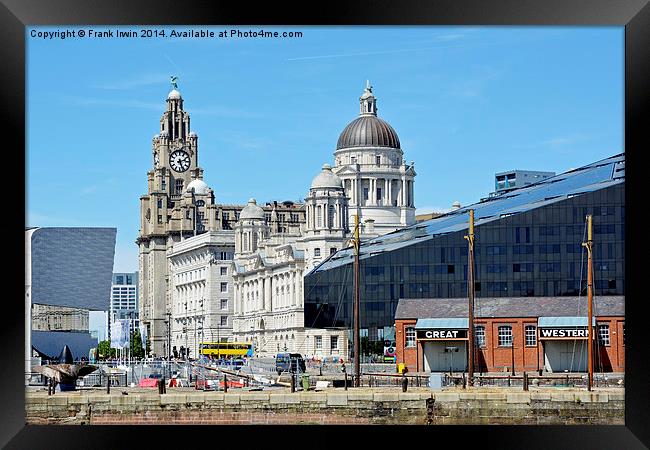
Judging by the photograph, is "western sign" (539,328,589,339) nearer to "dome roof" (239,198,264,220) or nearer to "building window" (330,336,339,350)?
"building window" (330,336,339,350)

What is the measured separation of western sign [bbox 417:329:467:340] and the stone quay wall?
15.2 meters

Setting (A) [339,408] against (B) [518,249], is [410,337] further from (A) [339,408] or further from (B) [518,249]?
(A) [339,408]

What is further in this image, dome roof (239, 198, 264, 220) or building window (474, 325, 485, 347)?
dome roof (239, 198, 264, 220)

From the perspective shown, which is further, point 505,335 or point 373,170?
point 373,170

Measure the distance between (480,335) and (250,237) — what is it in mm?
59778

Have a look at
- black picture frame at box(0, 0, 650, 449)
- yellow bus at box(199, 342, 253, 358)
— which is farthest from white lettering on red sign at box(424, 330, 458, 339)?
yellow bus at box(199, 342, 253, 358)

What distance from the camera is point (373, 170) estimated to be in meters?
103

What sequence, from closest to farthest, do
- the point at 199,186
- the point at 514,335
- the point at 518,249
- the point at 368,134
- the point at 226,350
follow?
the point at 514,335
the point at 518,249
the point at 226,350
the point at 368,134
the point at 199,186

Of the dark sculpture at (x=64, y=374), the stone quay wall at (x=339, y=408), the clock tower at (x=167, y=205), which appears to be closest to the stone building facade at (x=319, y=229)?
the clock tower at (x=167, y=205)

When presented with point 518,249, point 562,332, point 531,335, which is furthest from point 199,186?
point 562,332

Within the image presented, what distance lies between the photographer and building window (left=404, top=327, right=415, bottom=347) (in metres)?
46.2
